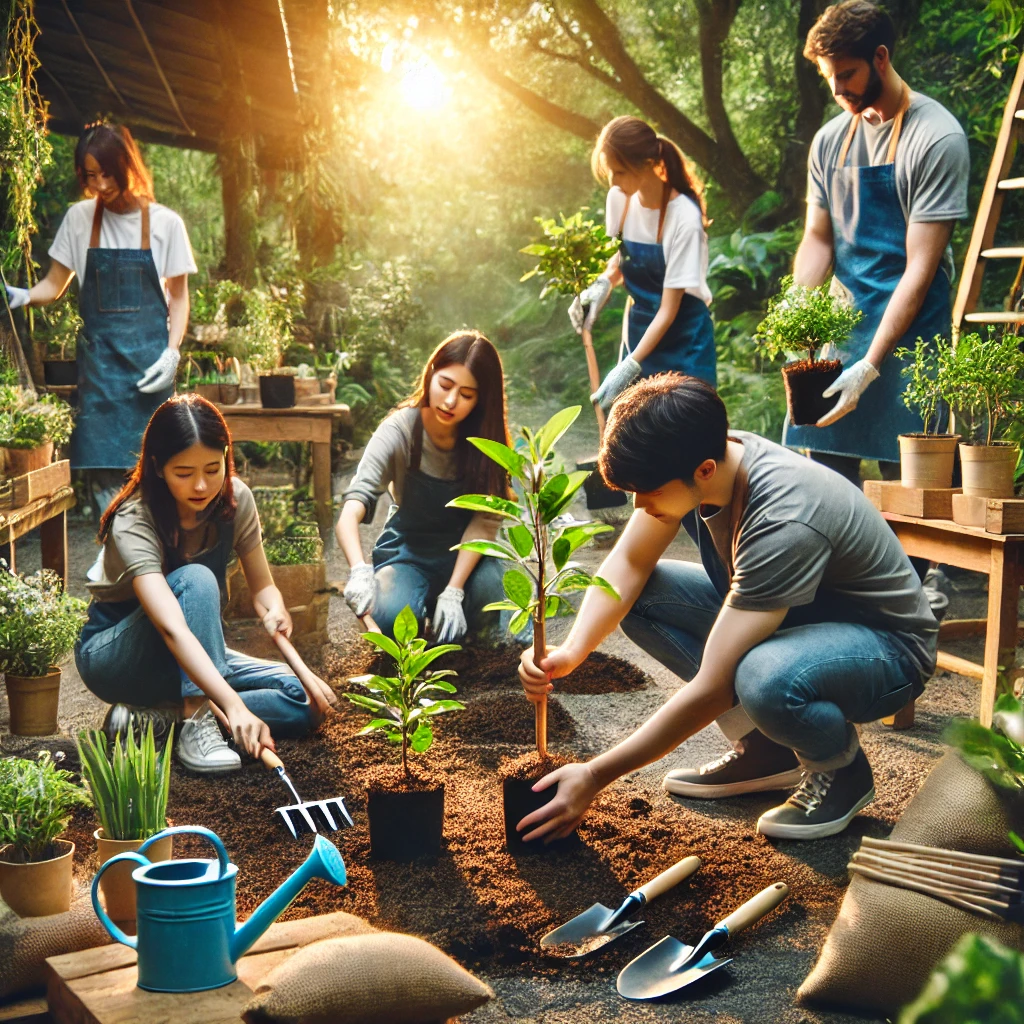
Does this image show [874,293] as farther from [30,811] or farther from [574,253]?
[30,811]

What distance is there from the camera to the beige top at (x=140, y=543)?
9.99 feet

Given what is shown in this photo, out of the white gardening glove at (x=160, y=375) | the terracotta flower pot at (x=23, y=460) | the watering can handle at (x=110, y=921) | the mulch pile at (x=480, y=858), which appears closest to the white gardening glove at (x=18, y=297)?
the white gardening glove at (x=160, y=375)

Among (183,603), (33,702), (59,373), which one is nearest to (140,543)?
(183,603)

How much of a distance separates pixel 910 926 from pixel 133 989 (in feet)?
4.12

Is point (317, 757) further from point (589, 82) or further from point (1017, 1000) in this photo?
point (589, 82)

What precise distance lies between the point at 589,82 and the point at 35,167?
13.3m

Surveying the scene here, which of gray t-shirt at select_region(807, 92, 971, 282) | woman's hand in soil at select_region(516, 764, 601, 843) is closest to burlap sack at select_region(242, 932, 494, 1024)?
woman's hand in soil at select_region(516, 764, 601, 843)

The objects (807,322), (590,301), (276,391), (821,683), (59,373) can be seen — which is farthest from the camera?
(59,373)

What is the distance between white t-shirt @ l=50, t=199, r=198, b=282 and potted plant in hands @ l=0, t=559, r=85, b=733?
1804mm

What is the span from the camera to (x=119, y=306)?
475 centimetres

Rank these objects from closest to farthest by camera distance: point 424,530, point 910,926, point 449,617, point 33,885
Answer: point 910,926 < point 33,885 < point 449,617 < point 424,530

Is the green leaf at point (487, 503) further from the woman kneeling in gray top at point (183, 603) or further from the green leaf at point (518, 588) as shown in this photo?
the woman kneeling in gray top at point (183, 603)

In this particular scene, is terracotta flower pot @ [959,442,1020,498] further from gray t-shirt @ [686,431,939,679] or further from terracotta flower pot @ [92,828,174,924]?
terracotta flower pot @ [92,828,174,924]

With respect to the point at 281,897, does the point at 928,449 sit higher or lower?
higher
